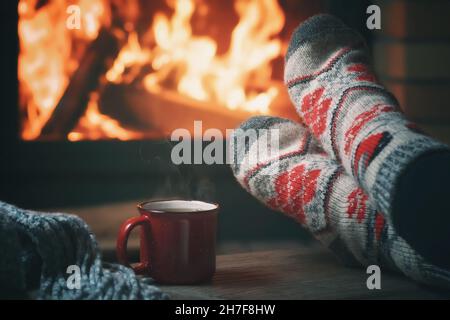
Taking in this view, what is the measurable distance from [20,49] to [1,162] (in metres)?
0.24

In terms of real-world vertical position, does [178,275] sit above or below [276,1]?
below

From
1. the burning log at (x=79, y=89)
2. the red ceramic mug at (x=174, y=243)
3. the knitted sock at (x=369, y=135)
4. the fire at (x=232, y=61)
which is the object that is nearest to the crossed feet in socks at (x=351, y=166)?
the knitted sock at (x=369, y=135)

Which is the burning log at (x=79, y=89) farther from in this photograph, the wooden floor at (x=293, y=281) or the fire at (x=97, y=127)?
the wooden floor at (x=293, y=281)

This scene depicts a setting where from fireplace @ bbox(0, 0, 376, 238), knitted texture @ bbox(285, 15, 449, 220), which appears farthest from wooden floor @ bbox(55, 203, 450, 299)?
fireplace @ bbox(0, 0, 376, 238)

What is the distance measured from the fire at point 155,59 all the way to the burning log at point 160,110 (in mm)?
15

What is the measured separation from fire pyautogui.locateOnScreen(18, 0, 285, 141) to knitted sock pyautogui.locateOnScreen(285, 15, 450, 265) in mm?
461

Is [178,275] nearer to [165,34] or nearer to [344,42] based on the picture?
[344,42]

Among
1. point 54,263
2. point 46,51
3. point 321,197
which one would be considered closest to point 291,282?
point 321,197

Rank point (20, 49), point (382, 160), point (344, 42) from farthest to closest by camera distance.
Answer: point (20, 49) < point (344, 42) < point (382, 160)

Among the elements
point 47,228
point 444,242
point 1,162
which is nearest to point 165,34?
point 1,162

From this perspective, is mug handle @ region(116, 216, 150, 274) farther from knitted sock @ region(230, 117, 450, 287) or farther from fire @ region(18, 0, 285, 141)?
fire @ region(18, 0, 285, 141)

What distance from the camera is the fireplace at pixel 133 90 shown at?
1509mm
